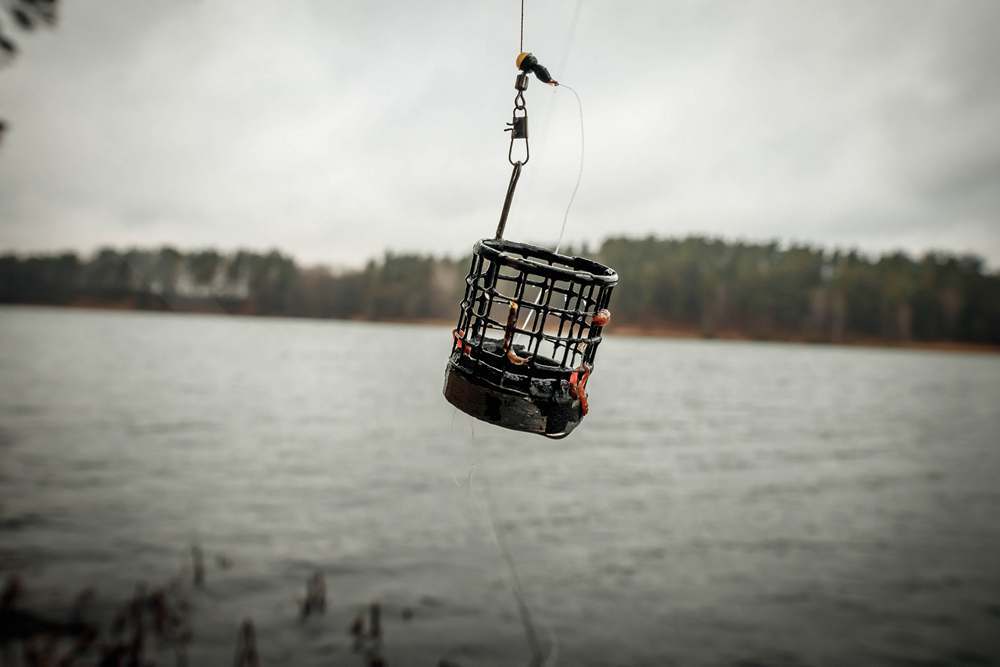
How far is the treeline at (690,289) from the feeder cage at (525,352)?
16.1 feet

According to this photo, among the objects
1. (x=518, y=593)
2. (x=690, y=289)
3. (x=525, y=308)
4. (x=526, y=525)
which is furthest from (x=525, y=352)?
(x=690, y=289)

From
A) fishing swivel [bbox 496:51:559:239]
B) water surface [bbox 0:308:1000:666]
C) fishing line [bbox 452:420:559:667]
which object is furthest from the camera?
water surface [bbox 0:308:1000:666]

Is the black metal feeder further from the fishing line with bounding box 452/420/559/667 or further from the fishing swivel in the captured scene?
the fishing line with bounding box 452/420/559/667

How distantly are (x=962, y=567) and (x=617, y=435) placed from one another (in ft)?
50.0

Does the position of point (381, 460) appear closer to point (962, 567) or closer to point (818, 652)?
point (818, 652)

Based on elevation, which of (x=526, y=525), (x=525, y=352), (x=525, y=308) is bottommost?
(x=526, y=525)

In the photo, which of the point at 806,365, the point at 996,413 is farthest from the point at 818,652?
the point at 806,365

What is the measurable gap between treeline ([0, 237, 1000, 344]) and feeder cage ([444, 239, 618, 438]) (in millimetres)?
4919

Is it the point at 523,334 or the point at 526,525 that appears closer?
the point at 523,334

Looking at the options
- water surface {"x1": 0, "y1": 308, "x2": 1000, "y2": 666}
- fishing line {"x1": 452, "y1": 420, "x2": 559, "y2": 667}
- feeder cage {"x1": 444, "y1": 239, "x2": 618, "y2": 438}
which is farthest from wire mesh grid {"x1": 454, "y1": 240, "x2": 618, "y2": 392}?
fishing line {"x1": 452, "y1": 420, "x2": 559, "y2": 667}

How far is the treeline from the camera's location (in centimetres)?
2878

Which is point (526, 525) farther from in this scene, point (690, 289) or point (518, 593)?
point (690, 289)

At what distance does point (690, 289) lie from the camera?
5797 centimetres

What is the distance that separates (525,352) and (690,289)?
57.9 metres
